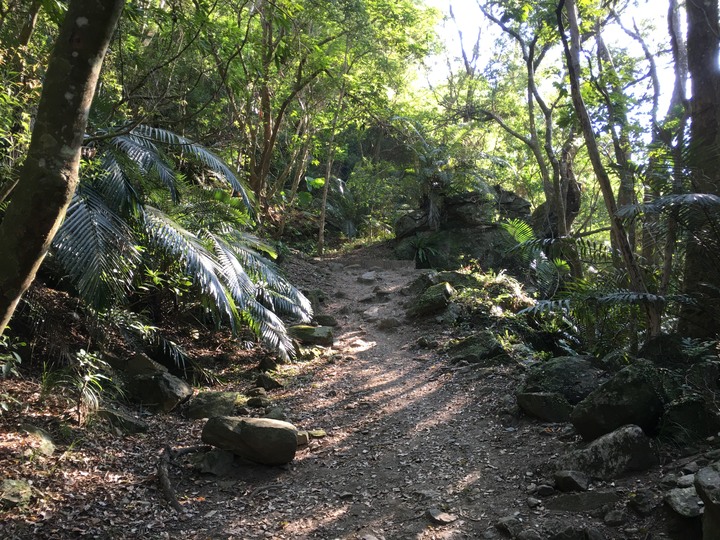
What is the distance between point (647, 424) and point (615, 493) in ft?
2.51

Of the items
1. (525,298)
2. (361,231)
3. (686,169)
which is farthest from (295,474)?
(361,231)

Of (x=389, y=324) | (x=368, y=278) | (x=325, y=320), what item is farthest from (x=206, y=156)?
(x=368, y=278)

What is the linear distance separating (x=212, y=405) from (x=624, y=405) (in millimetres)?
3948

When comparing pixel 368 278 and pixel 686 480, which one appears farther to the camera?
pixel 368 278

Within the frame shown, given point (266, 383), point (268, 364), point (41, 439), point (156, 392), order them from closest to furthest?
1. point (41, 439)
2. point (156, 392)
3. point (266, 383)
4. point (268, 364)

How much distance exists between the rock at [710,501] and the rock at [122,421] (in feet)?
14.4

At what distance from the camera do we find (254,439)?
425cm

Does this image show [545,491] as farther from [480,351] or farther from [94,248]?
[94,248]

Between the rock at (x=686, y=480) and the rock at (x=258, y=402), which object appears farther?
the rock at (x=258, y=402)

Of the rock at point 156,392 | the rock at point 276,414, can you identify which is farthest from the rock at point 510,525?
the rock at point 156,392

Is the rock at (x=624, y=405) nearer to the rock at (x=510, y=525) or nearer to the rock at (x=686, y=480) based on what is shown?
the rock at (x=686, y=480)

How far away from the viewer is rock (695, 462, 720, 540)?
219 cm

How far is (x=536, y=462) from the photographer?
3.91 m

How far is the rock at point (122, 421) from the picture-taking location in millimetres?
4597
